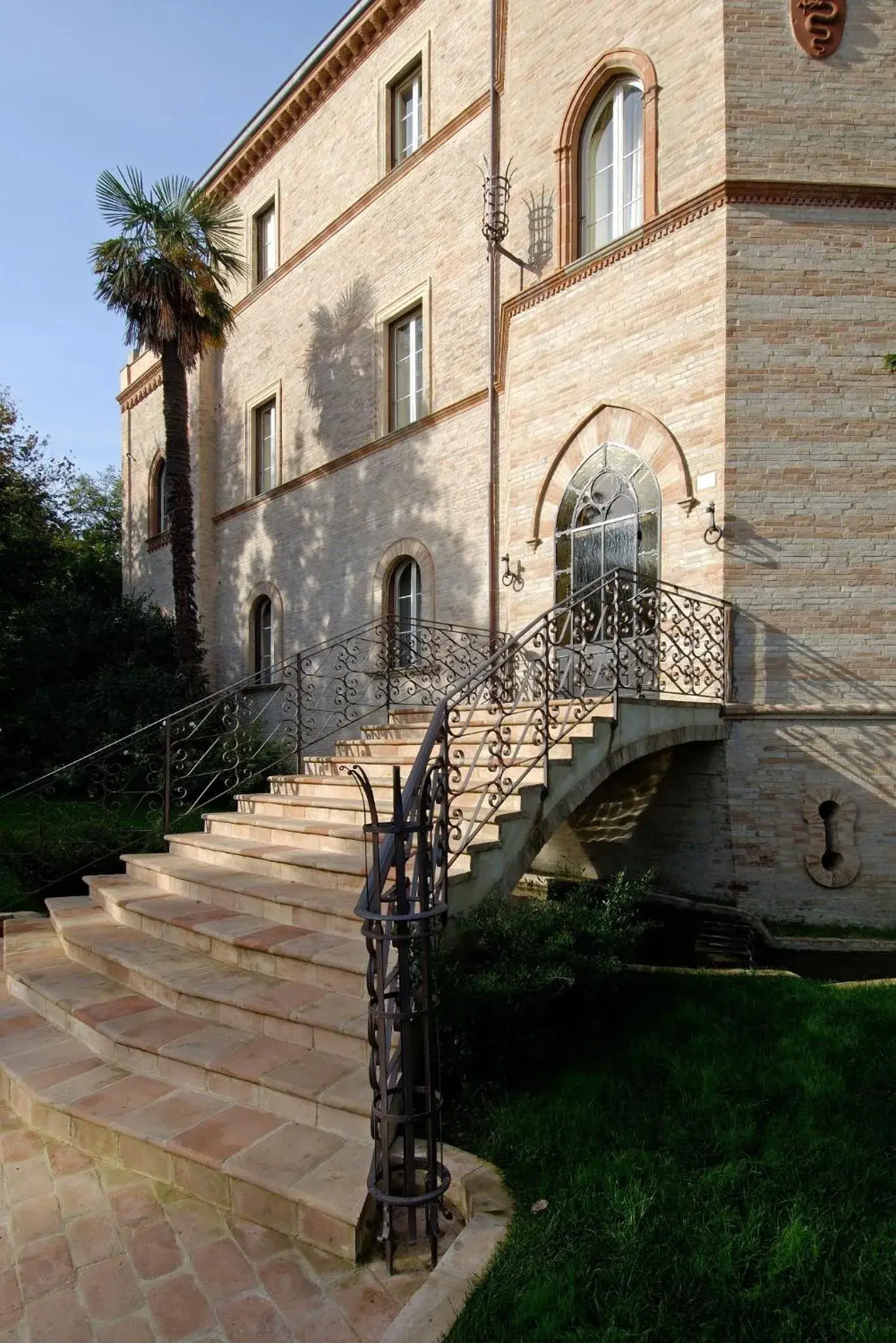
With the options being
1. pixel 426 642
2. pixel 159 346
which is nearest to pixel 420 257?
pixel 159 346

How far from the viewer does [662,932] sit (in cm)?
752

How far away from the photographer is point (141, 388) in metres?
20.5

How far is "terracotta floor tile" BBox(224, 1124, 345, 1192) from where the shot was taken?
293cm

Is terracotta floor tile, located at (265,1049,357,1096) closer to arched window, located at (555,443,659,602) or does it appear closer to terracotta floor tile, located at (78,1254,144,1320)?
terracotta floor tile, located at (78,1254,144,1320)

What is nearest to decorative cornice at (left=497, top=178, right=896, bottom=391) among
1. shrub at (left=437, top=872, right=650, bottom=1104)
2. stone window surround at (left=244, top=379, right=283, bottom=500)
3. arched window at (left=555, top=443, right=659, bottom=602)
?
arched window at (left=555, top=443, right=659, bottom=602)

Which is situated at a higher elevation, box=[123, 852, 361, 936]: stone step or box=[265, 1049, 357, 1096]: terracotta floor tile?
box=[123, 852, 361, 936]: stone step

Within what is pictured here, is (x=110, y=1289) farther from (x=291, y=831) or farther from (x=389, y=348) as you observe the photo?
(x=389, y=348)

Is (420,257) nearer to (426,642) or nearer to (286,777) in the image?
(426,642)

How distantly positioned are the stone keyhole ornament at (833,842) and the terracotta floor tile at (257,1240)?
6015 millimetres

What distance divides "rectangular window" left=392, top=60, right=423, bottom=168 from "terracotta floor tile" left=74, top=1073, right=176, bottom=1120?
1320cm

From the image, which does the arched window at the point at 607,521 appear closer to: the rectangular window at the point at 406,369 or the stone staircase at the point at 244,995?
the stone staircase at the point at 244,995

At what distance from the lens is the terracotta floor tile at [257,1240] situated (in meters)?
2.78

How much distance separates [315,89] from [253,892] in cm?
1488

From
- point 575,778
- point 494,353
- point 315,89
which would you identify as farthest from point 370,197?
point 575,778
